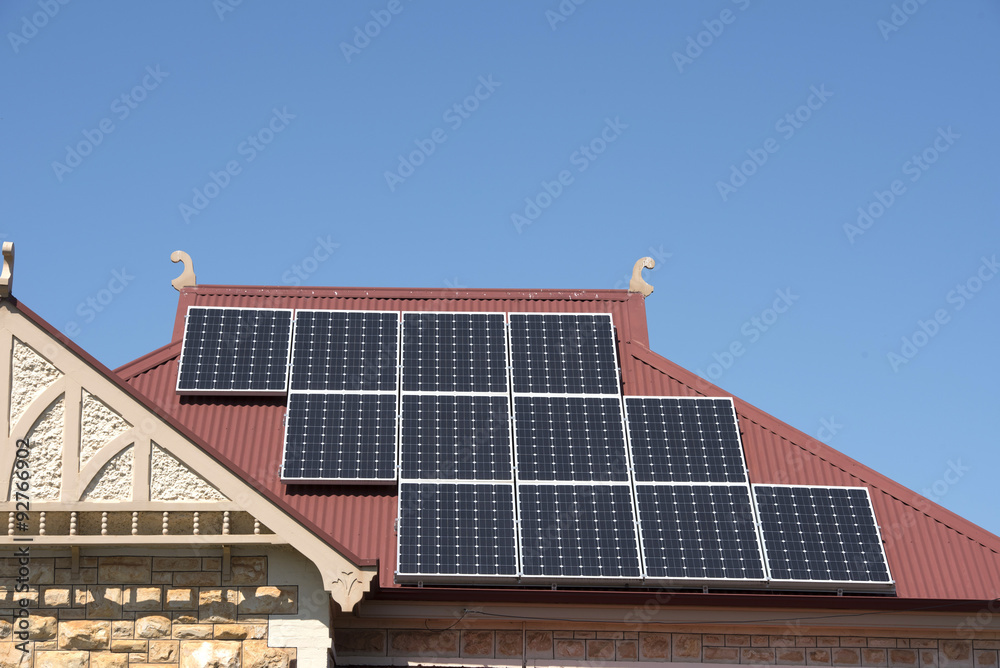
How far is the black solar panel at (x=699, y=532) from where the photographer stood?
54.2ft

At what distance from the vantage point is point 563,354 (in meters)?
20.5

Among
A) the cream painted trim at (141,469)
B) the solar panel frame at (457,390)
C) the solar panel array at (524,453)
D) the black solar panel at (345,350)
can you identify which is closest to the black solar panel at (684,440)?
the solar panel array at (524,453)

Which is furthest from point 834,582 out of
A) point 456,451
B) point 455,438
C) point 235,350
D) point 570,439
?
point 235,350

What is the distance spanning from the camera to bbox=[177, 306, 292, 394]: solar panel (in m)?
19.8

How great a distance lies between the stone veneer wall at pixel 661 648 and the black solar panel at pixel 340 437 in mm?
2932

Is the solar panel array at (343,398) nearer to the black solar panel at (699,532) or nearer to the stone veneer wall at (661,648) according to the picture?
the stone veneer wall at (661,648)

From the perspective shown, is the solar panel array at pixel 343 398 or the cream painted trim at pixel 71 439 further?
the solar panel array at pixel 343 398

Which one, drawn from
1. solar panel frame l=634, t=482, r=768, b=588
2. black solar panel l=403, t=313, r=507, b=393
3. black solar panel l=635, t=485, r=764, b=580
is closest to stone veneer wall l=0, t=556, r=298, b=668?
solar panel frame l=634, t=482, r=768, b=588

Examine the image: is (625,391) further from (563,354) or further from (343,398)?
(343,398)

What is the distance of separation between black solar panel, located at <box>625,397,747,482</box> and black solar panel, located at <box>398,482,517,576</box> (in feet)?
8.11

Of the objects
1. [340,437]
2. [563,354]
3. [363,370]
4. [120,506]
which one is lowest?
[120,506]

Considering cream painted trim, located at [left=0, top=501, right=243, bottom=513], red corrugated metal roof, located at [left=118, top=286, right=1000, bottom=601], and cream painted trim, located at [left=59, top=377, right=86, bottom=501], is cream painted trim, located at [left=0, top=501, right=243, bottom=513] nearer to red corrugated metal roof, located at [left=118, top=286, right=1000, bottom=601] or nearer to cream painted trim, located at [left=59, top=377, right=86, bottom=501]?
cream painted trim, located at [left=59, top=377, right=86, bottom=501]

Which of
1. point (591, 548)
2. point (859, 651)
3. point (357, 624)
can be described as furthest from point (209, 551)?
point (859, 651)

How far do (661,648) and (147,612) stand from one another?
23.8 ft
